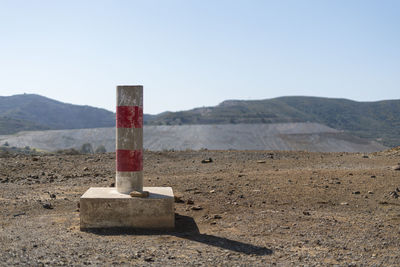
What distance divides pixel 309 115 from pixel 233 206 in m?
122

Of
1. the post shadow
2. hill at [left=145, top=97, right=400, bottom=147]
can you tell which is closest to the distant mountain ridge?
hill at [left=145, top=97, right=400, bottom=147]

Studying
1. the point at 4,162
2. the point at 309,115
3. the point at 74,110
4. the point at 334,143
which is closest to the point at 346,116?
the point at 309,115

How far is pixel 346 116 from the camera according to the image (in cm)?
12450

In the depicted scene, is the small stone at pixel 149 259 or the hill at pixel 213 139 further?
the hill at pixel 213 139

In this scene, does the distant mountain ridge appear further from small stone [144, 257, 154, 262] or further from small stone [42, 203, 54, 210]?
small stone [144, 257, 154, 262]

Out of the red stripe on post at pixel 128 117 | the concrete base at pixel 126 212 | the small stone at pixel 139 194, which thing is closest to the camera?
the concrete base at pixel 126 212

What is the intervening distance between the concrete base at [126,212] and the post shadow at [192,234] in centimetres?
12

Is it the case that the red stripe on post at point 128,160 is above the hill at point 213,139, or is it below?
above

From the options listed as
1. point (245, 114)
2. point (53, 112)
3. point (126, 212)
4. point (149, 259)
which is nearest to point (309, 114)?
point (245, 114)

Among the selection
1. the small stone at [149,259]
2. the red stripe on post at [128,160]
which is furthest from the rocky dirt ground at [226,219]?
the red stripe on post at [128,160]

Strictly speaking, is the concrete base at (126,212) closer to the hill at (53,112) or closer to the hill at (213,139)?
the hill at (213,139)

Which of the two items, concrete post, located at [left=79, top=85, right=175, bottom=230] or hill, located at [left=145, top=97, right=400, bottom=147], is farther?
hill, located at [left=145, top=97, right=400, bottom=147]

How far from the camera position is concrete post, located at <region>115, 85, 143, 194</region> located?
804 cm

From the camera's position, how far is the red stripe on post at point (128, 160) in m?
8.09
